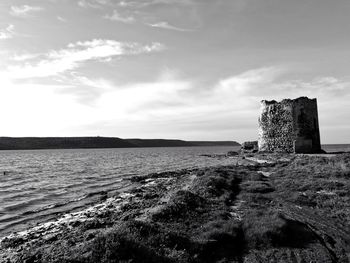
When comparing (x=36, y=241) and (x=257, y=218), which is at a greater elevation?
(x=257, y=218)

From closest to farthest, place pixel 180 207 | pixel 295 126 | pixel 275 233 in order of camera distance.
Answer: pixel 275 233 → pixel 180 207 → pixel 295 126

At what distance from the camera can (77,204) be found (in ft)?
67.5

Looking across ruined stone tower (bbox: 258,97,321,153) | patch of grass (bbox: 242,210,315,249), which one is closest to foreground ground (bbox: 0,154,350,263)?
patch of grass (bbox: 242,210,315,249)

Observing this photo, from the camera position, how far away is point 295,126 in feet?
149

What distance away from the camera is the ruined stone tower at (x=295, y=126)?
45.6 m

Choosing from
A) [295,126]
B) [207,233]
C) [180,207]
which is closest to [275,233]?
[207,233]

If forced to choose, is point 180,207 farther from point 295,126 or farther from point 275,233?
point 295,126

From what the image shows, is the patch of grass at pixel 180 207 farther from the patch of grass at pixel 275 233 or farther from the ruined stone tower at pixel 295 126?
the ruined stone tower at pixel 295 126

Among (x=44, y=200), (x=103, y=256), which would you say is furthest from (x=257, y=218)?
(x=44, y=200)

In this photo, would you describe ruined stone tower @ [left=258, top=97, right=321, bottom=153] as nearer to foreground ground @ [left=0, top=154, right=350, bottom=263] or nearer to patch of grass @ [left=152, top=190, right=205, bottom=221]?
foreground ground @ [left=0, top=154, right=350, bottom=263]

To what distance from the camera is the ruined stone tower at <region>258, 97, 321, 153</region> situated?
45.6m

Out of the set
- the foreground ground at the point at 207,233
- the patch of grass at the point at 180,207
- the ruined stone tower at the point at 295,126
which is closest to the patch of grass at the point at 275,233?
the foreground ground at the point at 207,233

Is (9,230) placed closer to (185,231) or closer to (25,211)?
(25,211)

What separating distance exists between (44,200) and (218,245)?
17.5 meters
